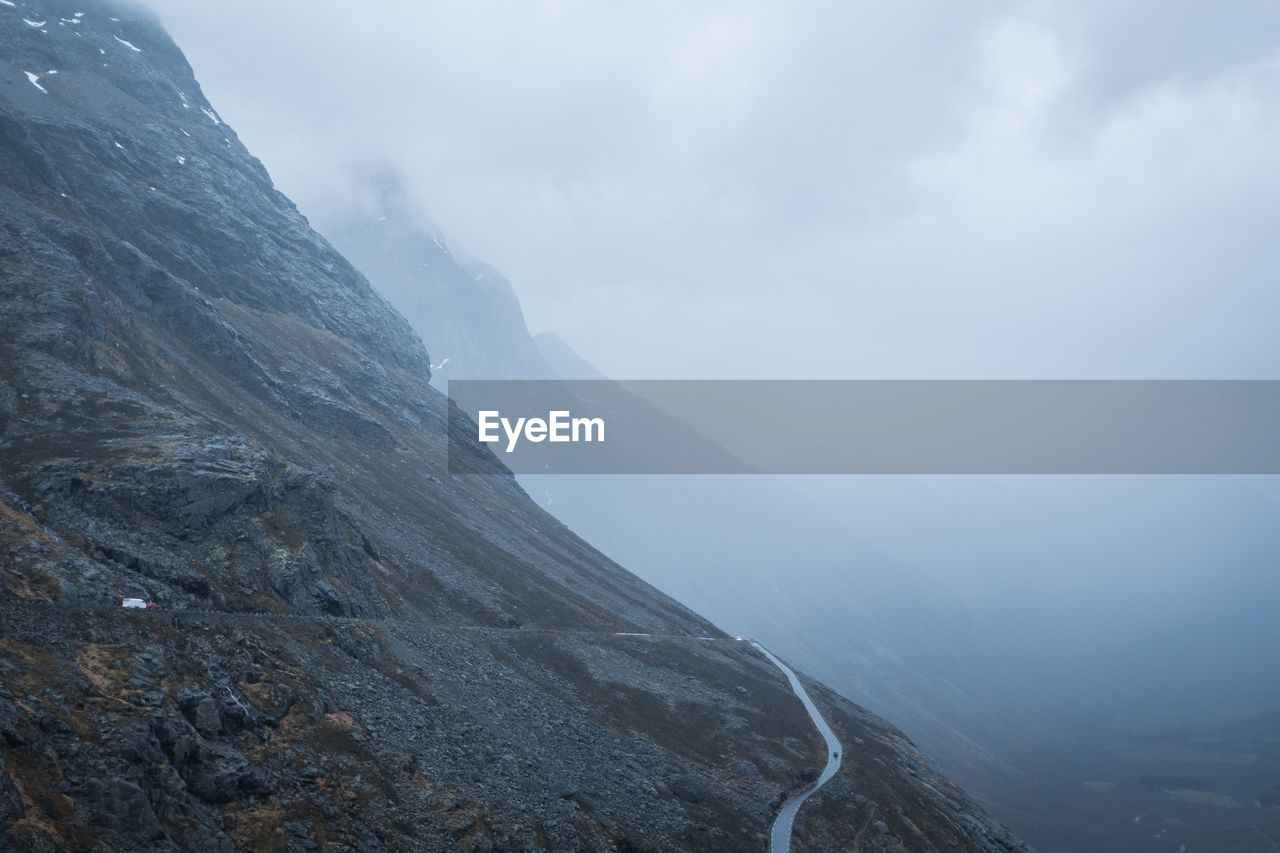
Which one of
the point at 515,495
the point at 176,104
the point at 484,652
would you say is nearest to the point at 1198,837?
the point at 515,495

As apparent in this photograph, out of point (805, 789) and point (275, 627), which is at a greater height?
point (275, 627)

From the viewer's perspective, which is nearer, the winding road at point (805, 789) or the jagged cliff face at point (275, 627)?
the jagged cliff face at point (275, 627)

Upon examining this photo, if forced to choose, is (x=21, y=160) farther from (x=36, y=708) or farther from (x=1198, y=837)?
(x=1198, y=837)

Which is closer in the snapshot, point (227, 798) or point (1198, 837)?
point (227, 798)

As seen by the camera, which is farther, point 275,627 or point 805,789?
point 805,789

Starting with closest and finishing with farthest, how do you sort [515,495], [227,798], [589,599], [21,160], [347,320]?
1. [227,798]
2. [21,160]
3. [589,599]
4. [515,495]
5. [347,320]
